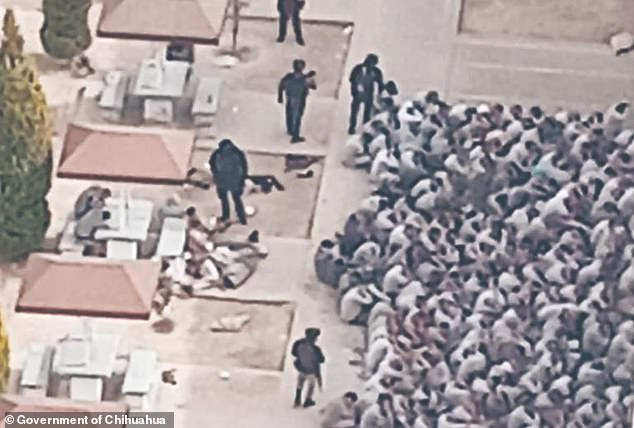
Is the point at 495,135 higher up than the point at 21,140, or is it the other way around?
the point at 495,135

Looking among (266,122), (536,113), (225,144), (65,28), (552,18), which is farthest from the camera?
(552,18)

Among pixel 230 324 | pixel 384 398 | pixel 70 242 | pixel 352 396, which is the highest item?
pixel 384 398

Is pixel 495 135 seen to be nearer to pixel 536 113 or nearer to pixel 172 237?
pixel 536 113

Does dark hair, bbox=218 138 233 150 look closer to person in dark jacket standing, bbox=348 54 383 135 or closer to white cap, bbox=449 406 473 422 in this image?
person in dark jacket standing, bbox=348 54 383 135

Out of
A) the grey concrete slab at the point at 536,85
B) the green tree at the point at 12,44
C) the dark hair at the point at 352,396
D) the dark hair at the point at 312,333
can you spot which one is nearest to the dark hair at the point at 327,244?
the dark hair at the point at 312,333

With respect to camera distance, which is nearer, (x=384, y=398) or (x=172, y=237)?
(x=384, y=398)

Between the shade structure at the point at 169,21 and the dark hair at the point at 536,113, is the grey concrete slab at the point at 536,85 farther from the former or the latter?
the shade structure at the point at 169,21

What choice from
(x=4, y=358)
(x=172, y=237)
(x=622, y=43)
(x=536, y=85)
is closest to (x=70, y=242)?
(x=172, y=237)
